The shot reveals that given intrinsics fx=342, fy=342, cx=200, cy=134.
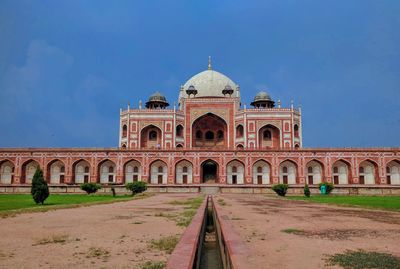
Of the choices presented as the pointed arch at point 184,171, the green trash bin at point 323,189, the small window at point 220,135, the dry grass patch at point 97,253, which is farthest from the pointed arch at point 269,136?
the dry grass patch at point 97,253

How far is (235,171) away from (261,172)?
8.43ft

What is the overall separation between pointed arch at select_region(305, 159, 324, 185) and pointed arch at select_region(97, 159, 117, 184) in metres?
18.9

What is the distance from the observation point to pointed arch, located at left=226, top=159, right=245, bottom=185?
33719mm

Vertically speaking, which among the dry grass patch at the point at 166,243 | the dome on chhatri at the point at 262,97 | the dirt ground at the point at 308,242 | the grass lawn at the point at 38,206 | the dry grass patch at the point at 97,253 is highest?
the dome on chhatri at the point at 262,97

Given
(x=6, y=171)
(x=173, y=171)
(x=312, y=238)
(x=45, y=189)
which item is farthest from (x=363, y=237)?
(x=6, y=171)

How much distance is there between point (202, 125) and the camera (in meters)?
42.7

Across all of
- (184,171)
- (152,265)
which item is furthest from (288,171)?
(152,265)

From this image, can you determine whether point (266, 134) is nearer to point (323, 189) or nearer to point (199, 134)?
point (199, 134)

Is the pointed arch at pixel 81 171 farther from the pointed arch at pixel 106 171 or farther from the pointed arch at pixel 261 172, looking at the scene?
the pointed arch at pixel 261 172

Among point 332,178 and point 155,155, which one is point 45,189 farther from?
point 332,178

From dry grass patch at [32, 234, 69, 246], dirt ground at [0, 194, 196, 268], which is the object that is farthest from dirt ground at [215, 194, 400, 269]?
dry grass patch at [32, 234, 69, 246]

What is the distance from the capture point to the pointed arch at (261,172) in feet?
110

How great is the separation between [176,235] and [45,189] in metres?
10.1

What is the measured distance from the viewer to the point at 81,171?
34.3 meters
